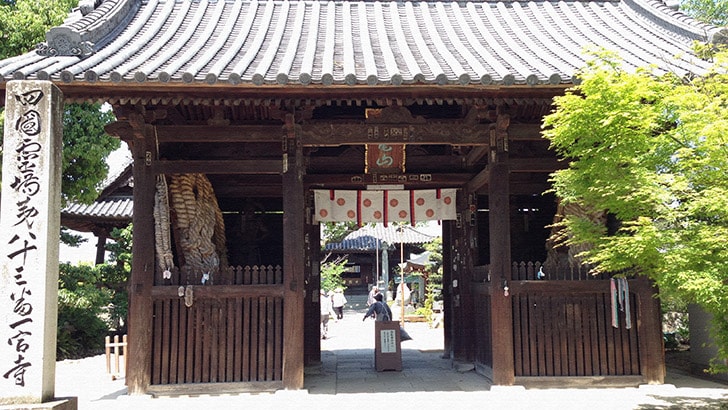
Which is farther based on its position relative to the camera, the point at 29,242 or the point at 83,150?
the point at 83,150

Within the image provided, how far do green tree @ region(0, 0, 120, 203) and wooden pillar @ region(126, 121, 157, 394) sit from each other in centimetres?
537

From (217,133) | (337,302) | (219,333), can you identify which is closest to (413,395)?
(219,333)

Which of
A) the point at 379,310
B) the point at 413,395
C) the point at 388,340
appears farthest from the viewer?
the point at 379,310

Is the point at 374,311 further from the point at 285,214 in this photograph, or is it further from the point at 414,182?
the point at 285,214

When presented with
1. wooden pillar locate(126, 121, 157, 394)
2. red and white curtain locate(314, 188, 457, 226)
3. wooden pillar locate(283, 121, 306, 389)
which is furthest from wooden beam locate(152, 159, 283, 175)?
red and white curtain locate(314, 188, 457, 226)

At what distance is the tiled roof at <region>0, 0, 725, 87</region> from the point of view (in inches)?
301

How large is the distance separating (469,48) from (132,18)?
578 cm

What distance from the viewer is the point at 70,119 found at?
13508mm

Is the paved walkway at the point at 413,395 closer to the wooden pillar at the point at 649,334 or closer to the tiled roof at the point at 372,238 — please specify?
the wooden pillar at the point at 649,334

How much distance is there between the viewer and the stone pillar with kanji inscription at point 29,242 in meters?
5.83

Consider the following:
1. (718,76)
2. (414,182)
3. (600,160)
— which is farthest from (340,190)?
→ (718,76)

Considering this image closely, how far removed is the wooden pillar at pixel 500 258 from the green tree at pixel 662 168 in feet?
6.56

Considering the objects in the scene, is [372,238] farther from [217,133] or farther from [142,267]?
[142,267]

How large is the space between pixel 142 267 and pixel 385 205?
482cm
